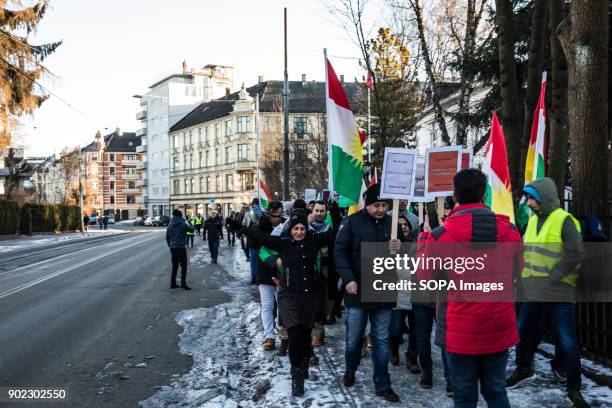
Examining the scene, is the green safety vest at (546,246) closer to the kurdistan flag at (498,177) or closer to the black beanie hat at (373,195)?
the kurdistan flag at (498,177)

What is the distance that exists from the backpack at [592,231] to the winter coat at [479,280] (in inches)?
95.2

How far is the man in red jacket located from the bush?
130 feet

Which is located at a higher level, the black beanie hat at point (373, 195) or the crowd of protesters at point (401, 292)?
the black beanie hat at point (373, 195)

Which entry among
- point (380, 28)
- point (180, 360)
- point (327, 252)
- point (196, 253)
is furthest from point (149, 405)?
point (196, 253)

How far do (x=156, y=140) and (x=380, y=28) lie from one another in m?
83.3

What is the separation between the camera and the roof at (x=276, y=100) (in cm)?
7162

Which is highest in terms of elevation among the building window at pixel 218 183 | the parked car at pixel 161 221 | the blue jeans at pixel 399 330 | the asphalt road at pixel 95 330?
the building window at pixel 218 183

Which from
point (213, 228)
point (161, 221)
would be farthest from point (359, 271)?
point (161, 221)

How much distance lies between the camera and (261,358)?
6895 mm

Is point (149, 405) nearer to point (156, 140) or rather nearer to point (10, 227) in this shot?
point (10, 227)

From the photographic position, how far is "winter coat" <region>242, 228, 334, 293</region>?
18.7 ft

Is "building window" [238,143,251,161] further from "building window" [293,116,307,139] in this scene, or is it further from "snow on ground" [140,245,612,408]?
"snow on ground" [140,245,612,408]

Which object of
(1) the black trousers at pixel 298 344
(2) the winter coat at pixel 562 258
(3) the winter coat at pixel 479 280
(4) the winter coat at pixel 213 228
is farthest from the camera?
(4) the winter coat at pixel 213 228

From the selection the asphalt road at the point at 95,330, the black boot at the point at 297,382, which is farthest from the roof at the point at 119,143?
the black boot at the point at 297,382
